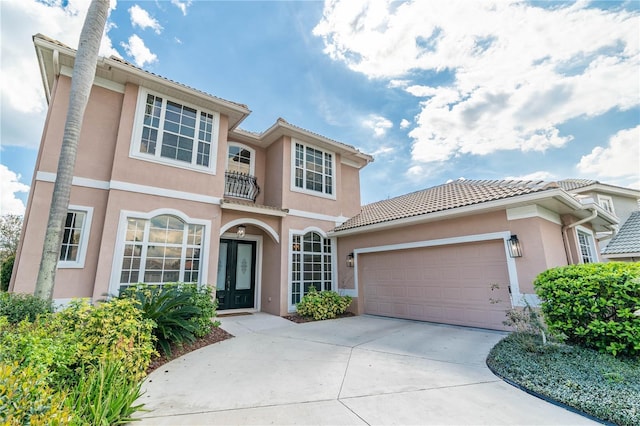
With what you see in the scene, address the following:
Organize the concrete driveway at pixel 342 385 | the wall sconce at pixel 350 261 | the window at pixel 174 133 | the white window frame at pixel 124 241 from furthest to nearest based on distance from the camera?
the wall sconce at pixel 350 261, the window at pixel 174 133, the white window frame at pixel 124 241, the concrete driveway at pixel 342 385

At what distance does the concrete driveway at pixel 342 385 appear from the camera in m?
3.15

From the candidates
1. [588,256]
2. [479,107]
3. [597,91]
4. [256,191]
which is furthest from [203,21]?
[588,256]

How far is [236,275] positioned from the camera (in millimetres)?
10758

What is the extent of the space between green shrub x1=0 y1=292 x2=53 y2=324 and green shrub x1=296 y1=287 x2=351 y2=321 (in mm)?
6668

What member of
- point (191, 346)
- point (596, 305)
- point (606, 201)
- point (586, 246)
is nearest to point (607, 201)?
point (606, 201)

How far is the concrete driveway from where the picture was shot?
10.3ft

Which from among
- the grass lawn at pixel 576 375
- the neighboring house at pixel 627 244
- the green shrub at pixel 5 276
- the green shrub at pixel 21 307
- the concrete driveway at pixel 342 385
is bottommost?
the concrete driveway at pixel 342 385

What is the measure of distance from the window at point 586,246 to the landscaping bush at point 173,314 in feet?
39.4

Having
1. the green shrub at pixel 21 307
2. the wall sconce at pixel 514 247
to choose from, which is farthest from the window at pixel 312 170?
the green shrub at pixel 21 307

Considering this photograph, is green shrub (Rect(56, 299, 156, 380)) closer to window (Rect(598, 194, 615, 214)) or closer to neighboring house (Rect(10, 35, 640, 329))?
neighboring house (Rect(10, 35, 640, 329))

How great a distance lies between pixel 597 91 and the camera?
29.2ft

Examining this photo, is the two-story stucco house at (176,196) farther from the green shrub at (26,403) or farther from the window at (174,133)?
the green shrub at (26,403)

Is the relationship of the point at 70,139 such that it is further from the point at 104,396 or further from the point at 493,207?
the point at 493,207

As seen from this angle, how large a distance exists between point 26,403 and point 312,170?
34.3 feet
